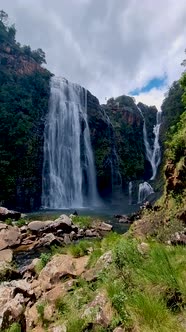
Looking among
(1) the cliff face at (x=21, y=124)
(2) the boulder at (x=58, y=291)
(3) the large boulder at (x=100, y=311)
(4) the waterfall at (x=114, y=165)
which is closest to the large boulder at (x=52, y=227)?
(2) the boulder at (x=58, y=291)

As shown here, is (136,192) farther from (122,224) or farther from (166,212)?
(166,212)

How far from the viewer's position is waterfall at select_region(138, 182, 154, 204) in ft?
129

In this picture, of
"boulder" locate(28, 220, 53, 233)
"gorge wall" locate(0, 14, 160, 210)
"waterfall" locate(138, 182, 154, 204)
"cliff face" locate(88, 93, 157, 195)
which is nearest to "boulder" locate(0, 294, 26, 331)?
"boulder" locate(28, 220, 53, 233)

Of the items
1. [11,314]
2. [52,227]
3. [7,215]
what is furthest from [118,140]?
[11,314]

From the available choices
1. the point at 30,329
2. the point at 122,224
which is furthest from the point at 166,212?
the point at 122,224

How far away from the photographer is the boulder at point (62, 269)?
6.48 meters

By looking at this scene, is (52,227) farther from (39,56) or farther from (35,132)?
(39,56)

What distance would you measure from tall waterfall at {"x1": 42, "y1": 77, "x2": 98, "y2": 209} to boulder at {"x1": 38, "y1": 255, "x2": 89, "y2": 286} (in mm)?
29398

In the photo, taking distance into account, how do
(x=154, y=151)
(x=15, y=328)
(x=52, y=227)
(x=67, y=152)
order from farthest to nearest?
1. (x=154, y=151)
2. (x=67, y=152)
3. (x=52, y=227)
4. (x=15, y=328)

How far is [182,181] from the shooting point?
1186cm

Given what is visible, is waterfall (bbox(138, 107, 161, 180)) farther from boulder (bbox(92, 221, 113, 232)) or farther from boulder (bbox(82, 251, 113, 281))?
boulder (bbox(82, 251, 113, 281))

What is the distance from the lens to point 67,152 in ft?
134

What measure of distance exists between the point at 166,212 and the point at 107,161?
34064 mm

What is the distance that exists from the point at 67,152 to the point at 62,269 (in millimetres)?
34538
